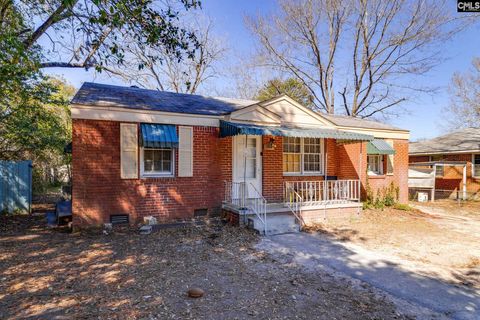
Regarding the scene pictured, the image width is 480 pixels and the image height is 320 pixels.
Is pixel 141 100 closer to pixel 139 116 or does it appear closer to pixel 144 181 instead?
pixel 139 116

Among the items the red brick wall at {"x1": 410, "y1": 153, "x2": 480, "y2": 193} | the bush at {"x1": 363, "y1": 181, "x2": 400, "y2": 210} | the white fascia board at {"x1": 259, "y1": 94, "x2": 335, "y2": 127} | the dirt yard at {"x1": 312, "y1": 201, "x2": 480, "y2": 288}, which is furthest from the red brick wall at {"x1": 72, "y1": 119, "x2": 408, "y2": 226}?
the red brick wall at {"x1": 410, "y1": 153, "x2": 480, "y2": 193}

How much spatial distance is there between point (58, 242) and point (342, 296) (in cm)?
641

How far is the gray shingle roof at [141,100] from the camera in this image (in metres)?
8.24

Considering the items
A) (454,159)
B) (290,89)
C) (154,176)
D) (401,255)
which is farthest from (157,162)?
(290,89)

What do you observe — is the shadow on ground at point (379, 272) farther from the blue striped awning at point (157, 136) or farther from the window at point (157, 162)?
the blue striped awning at point (157, 136)

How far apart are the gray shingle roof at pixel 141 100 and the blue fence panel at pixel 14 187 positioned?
441 centimetres

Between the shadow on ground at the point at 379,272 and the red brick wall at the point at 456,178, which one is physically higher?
the red brick wall at the point at 456,178

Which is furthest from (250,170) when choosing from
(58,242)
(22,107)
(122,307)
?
(22,107)

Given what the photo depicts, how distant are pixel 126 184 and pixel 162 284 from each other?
443 centimetres

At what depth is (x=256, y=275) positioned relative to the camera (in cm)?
514

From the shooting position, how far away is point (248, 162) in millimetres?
10078

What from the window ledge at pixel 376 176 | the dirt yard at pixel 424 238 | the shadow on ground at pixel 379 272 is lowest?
the dirt yard at pixel 424 238

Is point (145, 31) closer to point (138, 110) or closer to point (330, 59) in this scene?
point (138, 110)

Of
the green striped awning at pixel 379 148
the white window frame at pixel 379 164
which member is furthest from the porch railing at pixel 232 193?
the white window frame at pixel 379 164
